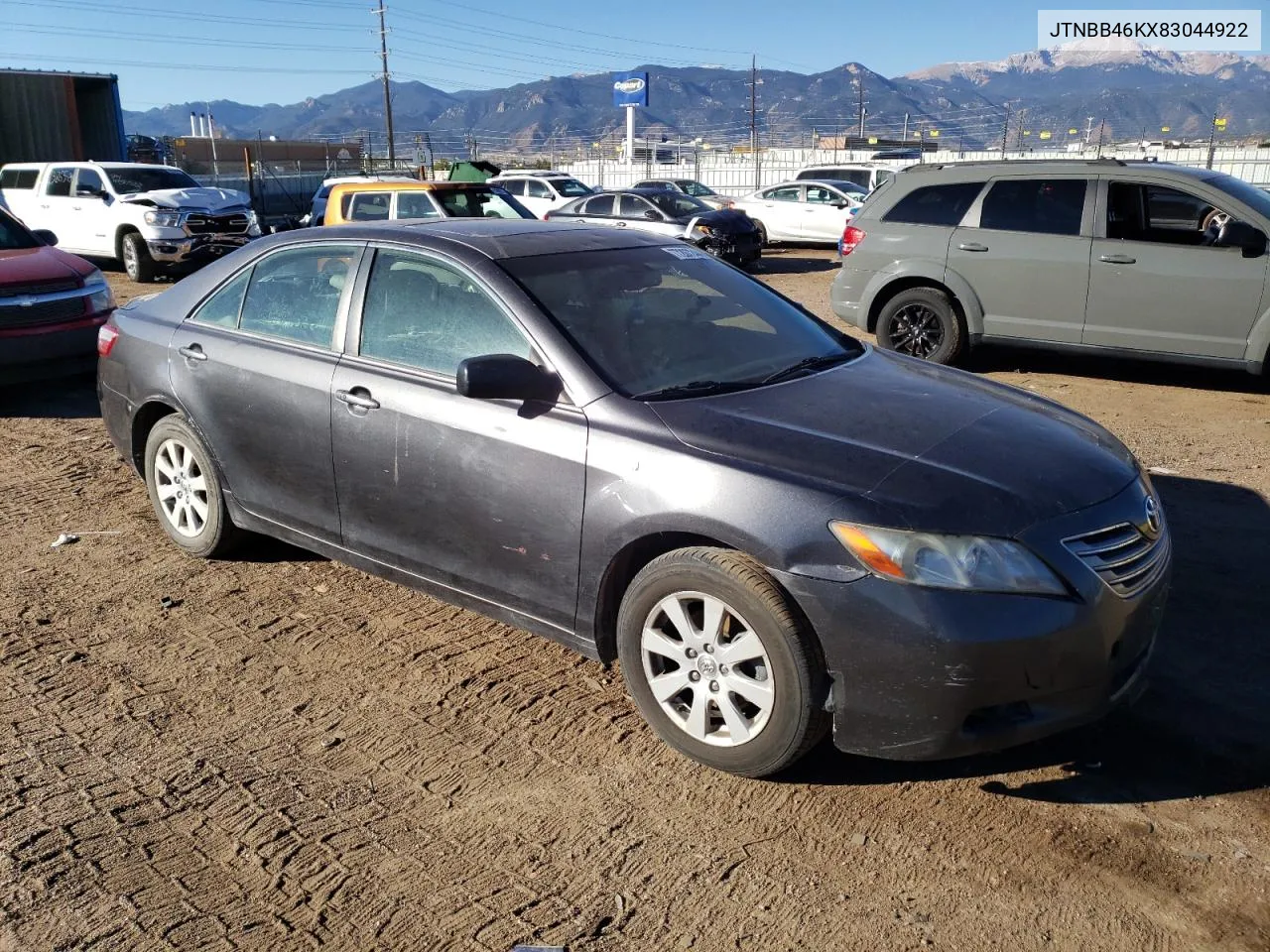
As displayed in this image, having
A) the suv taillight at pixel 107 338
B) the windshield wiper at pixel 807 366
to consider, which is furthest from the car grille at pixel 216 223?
the windshield wiper at pixel 807 366

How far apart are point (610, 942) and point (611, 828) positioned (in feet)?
1.54

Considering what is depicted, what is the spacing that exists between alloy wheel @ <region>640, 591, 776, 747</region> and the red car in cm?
683

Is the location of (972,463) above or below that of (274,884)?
above

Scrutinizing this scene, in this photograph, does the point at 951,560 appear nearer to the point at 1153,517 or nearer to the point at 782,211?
the point at 1153,517

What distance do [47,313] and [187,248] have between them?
8.96 meters

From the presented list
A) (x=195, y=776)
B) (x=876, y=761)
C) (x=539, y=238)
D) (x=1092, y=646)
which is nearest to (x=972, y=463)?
(x=1092, y=646)

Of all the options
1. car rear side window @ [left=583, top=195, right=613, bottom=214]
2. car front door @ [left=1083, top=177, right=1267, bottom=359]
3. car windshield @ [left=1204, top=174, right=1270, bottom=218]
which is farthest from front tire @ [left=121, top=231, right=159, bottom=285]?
car windshield @ [left=1204, top=174, right=1270, bottom=218]

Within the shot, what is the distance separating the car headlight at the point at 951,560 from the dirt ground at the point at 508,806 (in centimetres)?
74

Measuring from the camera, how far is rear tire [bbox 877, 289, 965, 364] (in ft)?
29.8

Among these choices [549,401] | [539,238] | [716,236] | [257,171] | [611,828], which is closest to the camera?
[611,828]

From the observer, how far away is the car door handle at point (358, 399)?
3.97 metres

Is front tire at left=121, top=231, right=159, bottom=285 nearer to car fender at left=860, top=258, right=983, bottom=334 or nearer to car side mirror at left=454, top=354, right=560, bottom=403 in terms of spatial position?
car fender at left=860, top=258, right=983, bottom=334

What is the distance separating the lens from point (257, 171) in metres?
31.0

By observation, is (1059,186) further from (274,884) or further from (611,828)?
(274,884)
